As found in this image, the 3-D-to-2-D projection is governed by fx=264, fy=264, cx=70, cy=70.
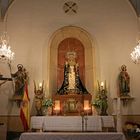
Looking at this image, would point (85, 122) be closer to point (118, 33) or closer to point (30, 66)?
point (30, 66)

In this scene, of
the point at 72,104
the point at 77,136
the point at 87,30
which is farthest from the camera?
the point at 87,30

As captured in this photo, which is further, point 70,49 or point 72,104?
point 70,49

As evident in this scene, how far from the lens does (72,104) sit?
991 cm

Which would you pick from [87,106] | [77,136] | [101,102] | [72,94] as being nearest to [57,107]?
[72,94]

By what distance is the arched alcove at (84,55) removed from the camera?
10.9 metres

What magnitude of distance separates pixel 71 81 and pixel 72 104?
0.96m

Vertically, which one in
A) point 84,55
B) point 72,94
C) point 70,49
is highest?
point 70,49

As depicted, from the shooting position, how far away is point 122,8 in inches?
449

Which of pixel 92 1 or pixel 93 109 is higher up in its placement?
pixel 92 1

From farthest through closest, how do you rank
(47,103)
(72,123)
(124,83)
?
(124,83) → (47,103) → (72,123)

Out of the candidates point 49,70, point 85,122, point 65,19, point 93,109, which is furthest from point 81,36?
point 85,122

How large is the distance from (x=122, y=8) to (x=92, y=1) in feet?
4.37

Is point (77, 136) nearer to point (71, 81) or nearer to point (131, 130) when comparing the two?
point (131, 130)

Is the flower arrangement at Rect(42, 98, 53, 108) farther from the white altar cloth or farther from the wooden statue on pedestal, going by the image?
the white altar cloth
